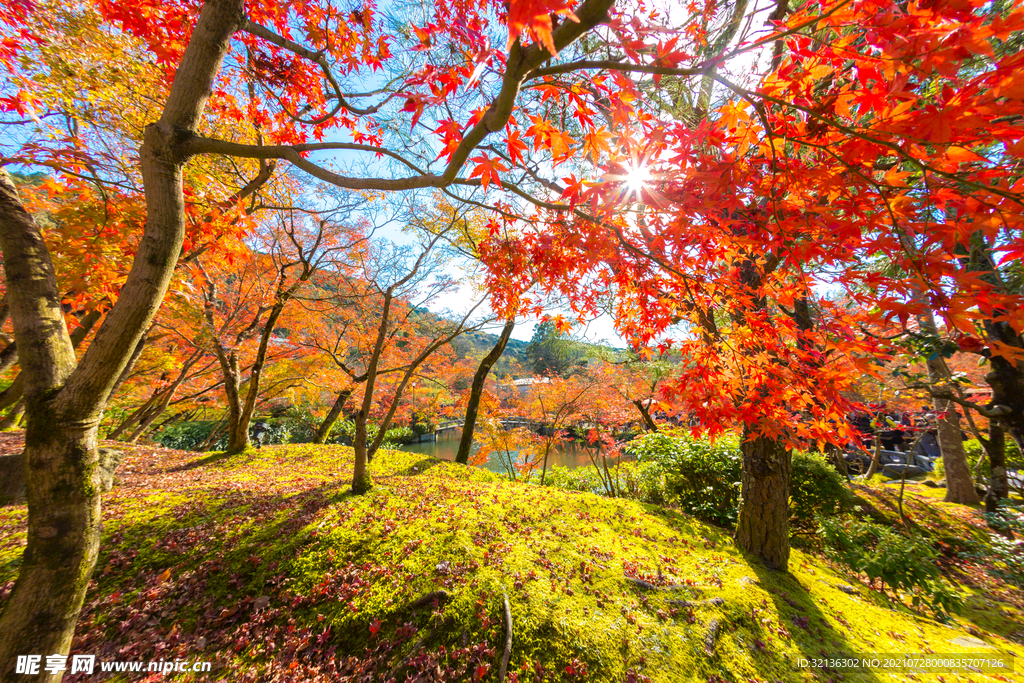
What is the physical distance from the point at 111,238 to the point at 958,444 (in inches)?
554

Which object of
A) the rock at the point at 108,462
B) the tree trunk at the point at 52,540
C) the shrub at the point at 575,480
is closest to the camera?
the tree trunk at the point at 52,540

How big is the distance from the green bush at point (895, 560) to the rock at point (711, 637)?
2368mm

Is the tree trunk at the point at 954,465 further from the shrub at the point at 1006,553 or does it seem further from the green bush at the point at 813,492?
the green bush at the point at 813,492

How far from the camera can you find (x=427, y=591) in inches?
96.7

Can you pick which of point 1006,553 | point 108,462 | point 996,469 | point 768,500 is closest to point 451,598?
point 768,500

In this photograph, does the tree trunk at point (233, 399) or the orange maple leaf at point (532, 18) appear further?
the tree trunk at point (233, 399)

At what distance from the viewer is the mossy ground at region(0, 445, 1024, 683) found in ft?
6.78

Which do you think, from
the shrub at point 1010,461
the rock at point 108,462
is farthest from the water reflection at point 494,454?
the rock at point 108,462

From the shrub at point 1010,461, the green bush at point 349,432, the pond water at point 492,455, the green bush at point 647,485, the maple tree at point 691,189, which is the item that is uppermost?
the maple tree at point 691,189

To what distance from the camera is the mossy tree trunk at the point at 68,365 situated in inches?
61.1

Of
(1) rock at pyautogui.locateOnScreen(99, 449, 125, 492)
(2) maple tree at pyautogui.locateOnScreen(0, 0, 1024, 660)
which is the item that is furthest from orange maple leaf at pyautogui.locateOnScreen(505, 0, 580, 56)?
(1) rock at pyautogui.locateOnScreen(99, 449, 125, 492)

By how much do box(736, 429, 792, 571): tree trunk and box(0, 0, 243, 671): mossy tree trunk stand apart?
510 cm

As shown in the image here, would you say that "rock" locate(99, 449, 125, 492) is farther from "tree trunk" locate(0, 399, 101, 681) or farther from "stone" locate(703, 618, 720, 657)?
"stone" locate(703, 618, 720, 657)

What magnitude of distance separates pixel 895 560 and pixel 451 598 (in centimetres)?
454
